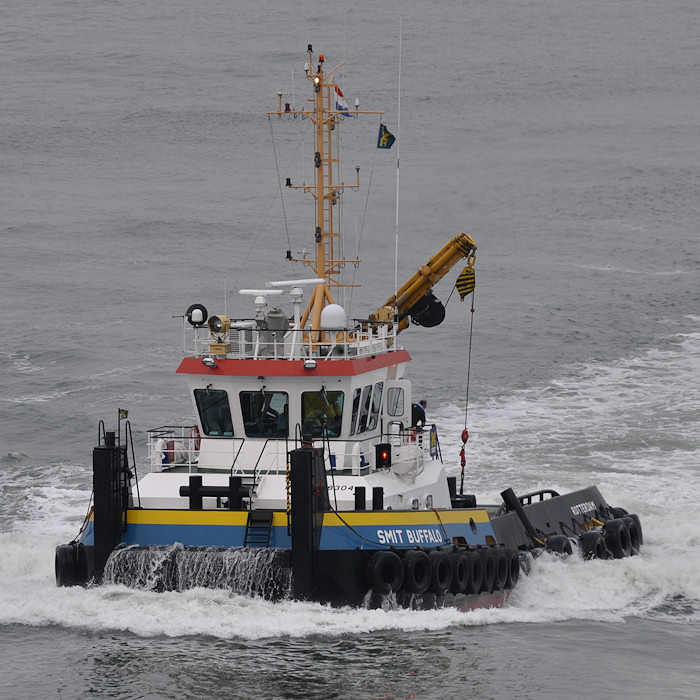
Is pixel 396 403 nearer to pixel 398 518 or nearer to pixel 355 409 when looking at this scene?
pixel 355 409

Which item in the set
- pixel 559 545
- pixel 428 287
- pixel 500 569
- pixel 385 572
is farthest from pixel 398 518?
pixel 428 287

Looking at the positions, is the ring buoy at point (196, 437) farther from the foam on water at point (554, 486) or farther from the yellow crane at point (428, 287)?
the yellow crane at point (428, 287)

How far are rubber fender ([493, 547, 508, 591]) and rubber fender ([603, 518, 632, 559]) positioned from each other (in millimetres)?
4352

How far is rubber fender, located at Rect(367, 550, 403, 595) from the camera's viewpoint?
18531 millimetres

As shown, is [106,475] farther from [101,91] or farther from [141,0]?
[141,0]

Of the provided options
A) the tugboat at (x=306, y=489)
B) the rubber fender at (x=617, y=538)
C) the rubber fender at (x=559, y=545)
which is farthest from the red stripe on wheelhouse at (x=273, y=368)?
the rubber fender at (x=617, y=538)

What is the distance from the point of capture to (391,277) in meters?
44.8

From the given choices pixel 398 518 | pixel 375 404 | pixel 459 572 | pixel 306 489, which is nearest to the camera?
pixel 306 489

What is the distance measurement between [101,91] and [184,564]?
47.7 m

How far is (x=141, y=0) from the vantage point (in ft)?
255

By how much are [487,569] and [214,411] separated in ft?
14.3

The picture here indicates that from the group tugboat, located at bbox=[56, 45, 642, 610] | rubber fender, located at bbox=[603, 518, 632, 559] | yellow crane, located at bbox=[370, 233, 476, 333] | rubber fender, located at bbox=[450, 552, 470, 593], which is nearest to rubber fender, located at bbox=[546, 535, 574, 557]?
tugboat, located at bbox=[56, 45, 642, 610]

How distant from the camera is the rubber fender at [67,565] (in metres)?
19.5

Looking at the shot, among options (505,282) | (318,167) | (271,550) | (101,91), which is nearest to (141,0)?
(101,91)
